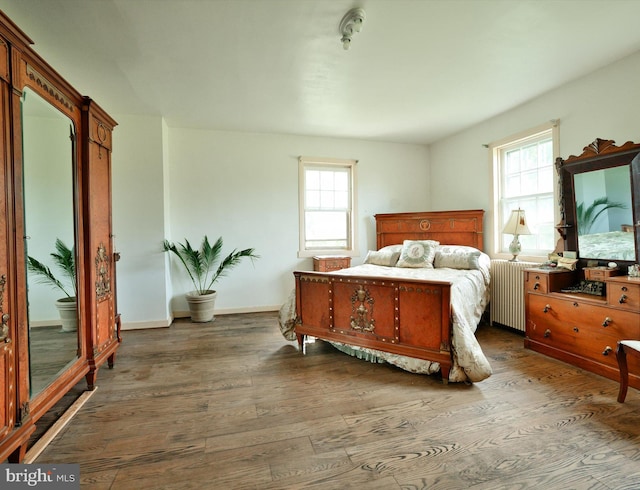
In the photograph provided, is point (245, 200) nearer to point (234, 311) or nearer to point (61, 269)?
point (234, 311)

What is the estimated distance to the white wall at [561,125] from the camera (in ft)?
8.70

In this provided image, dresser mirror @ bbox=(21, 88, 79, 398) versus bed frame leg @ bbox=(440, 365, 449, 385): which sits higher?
dresser mirror @ bbox=(21, 88, 79, 398)

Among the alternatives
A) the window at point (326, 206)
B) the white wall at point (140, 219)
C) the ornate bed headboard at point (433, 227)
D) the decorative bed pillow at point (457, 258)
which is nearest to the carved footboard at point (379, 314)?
the decorative bed pillow at point (457, 258)

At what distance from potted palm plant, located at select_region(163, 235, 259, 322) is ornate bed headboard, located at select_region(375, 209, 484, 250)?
2289 mm

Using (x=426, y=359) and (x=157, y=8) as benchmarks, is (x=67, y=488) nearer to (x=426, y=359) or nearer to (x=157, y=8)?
(x=426, y=359)

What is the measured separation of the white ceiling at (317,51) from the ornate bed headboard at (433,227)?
1.52m

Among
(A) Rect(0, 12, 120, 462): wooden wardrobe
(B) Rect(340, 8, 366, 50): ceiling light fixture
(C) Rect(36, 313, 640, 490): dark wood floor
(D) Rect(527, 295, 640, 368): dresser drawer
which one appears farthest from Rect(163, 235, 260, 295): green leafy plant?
(D) Rect(527, 295, 640, 368): dresser drawer

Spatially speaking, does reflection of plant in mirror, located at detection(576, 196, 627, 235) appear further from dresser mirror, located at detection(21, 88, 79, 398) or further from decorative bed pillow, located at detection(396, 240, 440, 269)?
dresser mirror, located at detection(21, 88, 79, 398)

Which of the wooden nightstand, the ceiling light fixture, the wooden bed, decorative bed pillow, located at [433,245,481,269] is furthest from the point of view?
the wooden nightstand

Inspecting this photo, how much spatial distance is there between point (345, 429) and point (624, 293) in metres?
2.47

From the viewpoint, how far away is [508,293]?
3578 millimetres

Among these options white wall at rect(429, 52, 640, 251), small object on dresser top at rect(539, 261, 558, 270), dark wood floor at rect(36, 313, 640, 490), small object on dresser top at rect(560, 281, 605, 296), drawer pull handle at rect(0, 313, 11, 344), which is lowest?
dark wood floor at rect(36, 313, 640, 490)

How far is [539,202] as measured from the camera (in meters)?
3.57

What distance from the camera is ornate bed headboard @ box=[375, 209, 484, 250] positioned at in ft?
14.1
